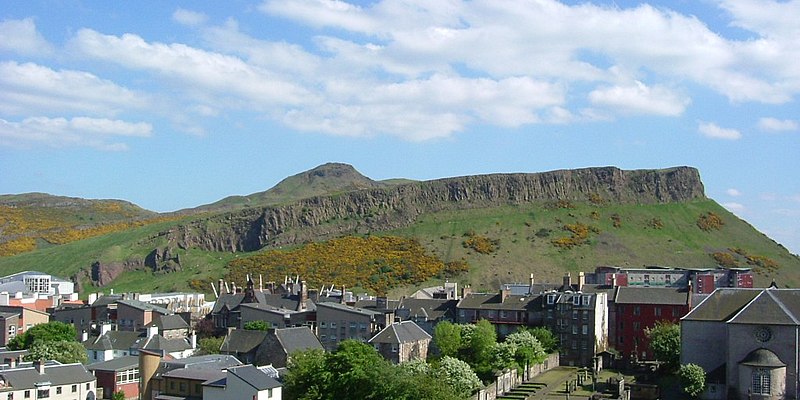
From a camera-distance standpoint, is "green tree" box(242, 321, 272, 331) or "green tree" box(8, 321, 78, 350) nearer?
"green tree" box(8, 321, 78, 350)

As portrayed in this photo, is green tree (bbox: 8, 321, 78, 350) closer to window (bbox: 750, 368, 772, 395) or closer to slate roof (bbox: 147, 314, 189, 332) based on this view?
slate roof (bbox: 147, 314, 189, 332)

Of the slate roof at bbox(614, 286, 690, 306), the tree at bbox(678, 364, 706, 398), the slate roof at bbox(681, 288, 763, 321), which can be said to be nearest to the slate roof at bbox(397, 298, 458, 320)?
the slate roof at bbox(614, 286, 690, 306)

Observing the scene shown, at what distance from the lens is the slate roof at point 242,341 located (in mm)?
69875

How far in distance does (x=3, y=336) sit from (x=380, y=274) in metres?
66.8

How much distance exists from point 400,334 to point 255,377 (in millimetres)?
18058

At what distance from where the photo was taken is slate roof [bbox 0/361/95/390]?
58.3m

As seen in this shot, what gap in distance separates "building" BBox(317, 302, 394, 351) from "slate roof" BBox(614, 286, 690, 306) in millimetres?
22743

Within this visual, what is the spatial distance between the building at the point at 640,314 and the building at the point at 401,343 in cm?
1918

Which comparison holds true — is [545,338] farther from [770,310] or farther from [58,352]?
[58,352]

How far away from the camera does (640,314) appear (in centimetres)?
7819

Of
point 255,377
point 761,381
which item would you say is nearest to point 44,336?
point 255,377

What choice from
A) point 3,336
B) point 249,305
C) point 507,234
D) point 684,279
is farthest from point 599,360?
point 507,234

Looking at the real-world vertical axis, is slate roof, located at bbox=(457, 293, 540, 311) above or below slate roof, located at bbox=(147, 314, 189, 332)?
above

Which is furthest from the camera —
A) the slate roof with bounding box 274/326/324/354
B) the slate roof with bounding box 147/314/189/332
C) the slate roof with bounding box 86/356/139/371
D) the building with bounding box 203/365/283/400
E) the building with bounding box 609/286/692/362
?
the slate roof with bounding box 147/314/189/332
